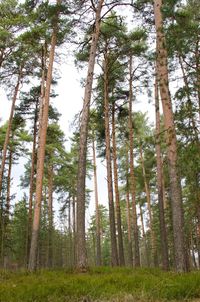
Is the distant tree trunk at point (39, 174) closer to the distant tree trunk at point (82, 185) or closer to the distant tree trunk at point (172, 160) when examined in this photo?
the distant tree trunk at point (82, 185)

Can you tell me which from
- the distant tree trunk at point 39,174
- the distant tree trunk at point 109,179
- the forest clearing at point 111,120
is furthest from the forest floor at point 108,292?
the distant tree trunk at point 109,179

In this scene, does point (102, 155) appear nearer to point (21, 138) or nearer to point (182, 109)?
point (21, 138)

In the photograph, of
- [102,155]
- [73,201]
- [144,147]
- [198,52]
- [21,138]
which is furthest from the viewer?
[73,201]

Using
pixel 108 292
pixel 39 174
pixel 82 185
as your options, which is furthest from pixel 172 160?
pixel 39 174

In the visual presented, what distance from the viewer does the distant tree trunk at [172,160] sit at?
9234 mm

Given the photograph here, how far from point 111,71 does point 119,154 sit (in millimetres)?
13673

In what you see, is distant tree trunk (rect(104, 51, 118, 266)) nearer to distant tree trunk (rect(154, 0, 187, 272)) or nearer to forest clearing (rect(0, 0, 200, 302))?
forest clearing (rect(0, 0, 200, 302))

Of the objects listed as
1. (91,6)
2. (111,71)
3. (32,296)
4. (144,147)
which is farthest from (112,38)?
(32,296)

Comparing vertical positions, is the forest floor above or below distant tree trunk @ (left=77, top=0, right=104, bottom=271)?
below

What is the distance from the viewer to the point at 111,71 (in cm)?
2053

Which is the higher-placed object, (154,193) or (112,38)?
(112,38)

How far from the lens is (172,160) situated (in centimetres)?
1009

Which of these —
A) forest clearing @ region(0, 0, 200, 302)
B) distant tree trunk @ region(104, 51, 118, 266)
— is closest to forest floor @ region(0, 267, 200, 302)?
forest clearing @ region(0, 0, 200, 302)

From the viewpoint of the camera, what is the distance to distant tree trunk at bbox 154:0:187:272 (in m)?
9.23
